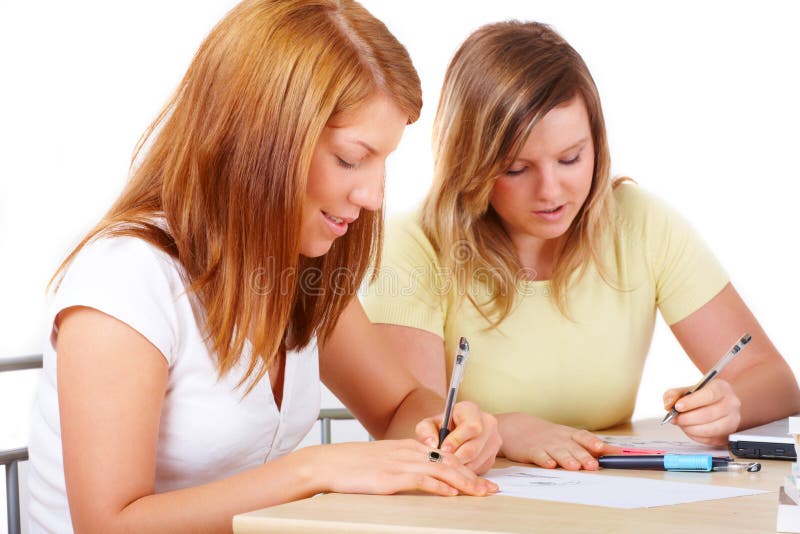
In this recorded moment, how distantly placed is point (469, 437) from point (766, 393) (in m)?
0.66

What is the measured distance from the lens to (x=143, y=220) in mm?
1224

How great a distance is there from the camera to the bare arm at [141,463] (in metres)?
1.03

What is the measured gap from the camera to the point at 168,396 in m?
1.20

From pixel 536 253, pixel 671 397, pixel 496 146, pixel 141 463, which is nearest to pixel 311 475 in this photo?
pixel 141 463

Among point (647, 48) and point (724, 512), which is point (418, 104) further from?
point (647, 48)

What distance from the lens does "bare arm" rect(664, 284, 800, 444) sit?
53.6 inches

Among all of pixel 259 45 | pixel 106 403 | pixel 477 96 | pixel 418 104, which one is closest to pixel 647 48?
pixel 477 96

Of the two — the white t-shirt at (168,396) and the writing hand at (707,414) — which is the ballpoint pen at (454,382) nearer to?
the white t-shirt at (168,396)

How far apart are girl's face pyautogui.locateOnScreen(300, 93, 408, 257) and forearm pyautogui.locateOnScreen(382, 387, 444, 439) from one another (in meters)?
0.33

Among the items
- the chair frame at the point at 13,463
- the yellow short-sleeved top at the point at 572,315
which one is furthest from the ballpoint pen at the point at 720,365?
the chair frame at the point at 13,463

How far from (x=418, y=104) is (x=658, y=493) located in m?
0.58

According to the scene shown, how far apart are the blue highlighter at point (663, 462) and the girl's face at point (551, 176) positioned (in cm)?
57

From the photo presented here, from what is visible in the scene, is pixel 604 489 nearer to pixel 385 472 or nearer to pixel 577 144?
pixel 385 472

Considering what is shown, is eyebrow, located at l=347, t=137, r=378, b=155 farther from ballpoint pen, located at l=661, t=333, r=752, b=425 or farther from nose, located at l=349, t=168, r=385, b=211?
ballpoint pen, located at l=661, t=333, r=752, b=425
